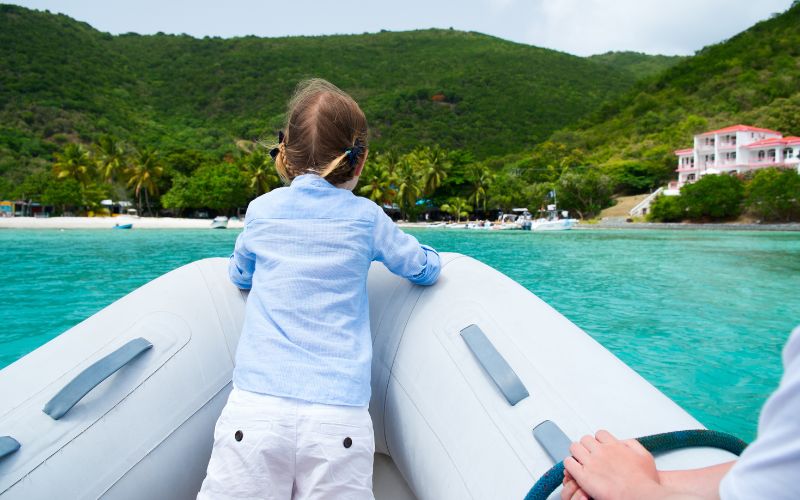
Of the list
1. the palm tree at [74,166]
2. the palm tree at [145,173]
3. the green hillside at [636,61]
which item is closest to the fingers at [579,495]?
the palm tree at [145,173]

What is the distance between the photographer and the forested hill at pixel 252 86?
185 feet

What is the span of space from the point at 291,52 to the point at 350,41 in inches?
561

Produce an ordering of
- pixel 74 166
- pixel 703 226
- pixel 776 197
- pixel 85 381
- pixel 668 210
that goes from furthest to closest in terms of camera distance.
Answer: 1. pixel 74 166
2. pixel 668 210
3. pixel 703 226
4. pixel 776 197
5. pixel 85 381

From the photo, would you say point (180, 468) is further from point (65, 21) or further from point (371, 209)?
point (65, 21)

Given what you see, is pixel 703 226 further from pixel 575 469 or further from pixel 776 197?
pixel 575 469

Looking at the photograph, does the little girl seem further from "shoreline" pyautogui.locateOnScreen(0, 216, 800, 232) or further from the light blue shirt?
"shoreline" pyautogui.locateOnScreen(0, 216, 800, 232)

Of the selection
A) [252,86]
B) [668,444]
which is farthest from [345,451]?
[252,86]

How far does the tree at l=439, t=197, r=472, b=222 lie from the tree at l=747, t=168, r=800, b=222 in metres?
21.3

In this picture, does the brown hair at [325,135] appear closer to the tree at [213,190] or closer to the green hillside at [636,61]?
the tree at [213,190]

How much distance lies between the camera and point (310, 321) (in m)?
1.30

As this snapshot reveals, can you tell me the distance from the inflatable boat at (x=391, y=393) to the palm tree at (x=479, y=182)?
153ft

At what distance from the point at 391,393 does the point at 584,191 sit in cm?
4600

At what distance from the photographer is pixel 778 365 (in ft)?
15.6

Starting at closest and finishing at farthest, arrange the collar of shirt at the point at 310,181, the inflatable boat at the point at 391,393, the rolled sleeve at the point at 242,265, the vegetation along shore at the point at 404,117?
1. the inflatable boat at the point at 391,393
2. the collar of shirt at the point at 310,181
3. the rolled sleeve at the point at 242,265
4. the vegetation along shore at the point at 404,117
